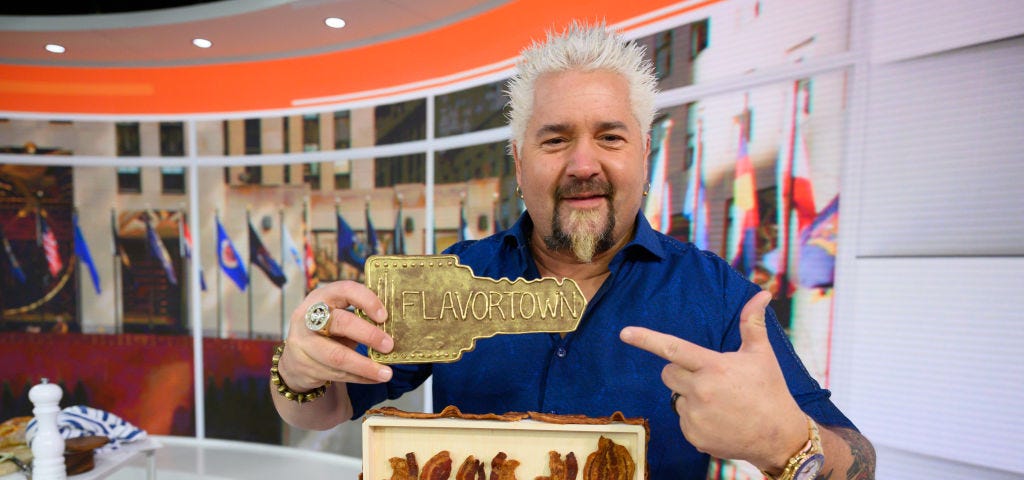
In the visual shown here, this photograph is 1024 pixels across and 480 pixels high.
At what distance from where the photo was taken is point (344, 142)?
4.00 metres

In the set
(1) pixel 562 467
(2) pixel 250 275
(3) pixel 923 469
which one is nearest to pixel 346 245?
(2) pixel 250 275

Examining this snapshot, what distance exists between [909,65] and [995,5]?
304 millimetres

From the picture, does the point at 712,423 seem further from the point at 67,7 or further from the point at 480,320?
the point at 67,7

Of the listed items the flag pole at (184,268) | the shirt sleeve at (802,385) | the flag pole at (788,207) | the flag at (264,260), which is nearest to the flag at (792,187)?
the flag pole at (788,207)

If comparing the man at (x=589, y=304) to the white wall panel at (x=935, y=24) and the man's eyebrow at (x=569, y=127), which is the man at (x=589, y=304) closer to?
the man's eyebrow at (x=569, y=127)

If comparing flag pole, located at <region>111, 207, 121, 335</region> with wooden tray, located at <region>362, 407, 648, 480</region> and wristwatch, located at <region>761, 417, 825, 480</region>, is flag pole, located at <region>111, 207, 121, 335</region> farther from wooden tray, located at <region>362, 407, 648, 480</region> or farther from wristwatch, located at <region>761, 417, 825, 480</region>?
wristwatch, located at <region>761, 417, 825, 480</region>

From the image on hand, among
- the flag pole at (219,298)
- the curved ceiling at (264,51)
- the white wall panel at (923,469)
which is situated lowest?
Answer: the white wall panel at (923,469)

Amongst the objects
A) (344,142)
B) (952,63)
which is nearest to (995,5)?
(952,63)

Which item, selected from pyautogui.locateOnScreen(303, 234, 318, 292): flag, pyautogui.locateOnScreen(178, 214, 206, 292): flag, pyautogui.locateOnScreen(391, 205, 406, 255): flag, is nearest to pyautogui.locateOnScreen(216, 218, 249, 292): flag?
pyautogui.locateOnScreen(178, 214, 206, 292): flag

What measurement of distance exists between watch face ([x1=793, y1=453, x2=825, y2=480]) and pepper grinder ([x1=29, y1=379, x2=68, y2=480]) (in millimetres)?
2771

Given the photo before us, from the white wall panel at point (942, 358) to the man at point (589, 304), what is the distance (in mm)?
1273

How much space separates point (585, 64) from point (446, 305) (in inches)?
26.0

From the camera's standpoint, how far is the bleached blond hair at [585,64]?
3.86 ft

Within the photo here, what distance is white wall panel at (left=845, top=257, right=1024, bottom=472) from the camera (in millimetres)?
1851
